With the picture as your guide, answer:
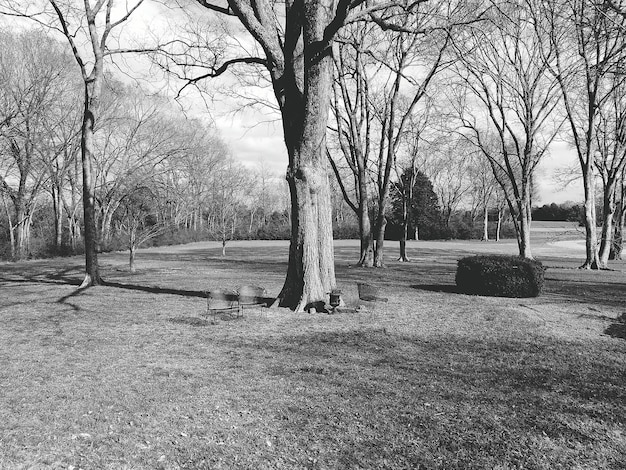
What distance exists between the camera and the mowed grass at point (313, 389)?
3.38m

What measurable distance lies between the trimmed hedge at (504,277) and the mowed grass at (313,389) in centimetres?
165

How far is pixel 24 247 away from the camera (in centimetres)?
2616

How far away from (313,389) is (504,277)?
26.3 ft

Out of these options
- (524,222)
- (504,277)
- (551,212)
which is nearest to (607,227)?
(524,222)

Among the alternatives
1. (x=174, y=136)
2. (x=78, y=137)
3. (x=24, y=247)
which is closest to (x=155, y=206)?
(x=174, y=136)

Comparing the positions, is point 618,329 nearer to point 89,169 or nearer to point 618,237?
point 89,169

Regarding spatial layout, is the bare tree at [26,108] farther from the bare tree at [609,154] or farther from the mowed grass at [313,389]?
the bare tree at [609,154]

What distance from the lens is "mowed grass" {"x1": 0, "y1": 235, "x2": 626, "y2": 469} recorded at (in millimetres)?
3385

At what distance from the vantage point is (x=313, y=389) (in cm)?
473

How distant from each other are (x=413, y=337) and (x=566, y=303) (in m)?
5.48

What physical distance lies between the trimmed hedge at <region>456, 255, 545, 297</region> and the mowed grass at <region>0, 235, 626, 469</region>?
1.65 m

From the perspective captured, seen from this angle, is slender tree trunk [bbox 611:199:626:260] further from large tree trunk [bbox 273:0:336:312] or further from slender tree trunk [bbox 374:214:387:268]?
large tree trunk [bbox 273:0:336:312]

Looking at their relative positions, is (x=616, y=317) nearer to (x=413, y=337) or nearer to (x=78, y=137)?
(x=413, y=337)

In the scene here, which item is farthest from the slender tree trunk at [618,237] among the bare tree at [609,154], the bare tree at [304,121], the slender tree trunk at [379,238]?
the bare tree at [304,121]
